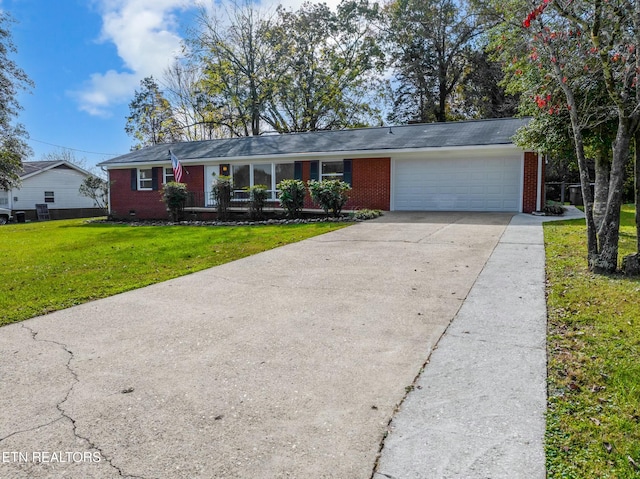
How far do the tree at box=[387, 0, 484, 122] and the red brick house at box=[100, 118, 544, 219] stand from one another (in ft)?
36.2

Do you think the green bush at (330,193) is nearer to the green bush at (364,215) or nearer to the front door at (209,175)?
the green bush at (364,215)

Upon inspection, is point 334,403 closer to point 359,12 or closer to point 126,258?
point 126,258

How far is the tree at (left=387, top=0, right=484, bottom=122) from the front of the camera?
25375mm

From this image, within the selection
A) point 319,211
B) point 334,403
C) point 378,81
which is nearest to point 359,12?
point 378,81

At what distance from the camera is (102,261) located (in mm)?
7723

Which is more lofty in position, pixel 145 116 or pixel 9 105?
pixel 145 116

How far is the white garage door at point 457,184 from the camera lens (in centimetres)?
1430

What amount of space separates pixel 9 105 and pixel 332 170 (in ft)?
49.8

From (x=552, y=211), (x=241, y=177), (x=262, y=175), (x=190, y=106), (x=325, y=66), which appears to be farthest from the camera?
(x=190, y=106)

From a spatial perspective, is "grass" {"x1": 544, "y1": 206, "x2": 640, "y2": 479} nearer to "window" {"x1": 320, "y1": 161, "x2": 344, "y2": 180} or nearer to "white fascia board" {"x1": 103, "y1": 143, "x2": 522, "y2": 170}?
"white fascia board" {"x1": 103, "y1": 143, "x2": 522, "y2": 170}

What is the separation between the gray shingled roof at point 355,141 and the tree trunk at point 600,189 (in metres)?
5.02

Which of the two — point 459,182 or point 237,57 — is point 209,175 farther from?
point 237,57

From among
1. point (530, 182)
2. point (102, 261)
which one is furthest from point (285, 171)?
point (102, 261)

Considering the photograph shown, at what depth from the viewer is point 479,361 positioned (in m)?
3.16
